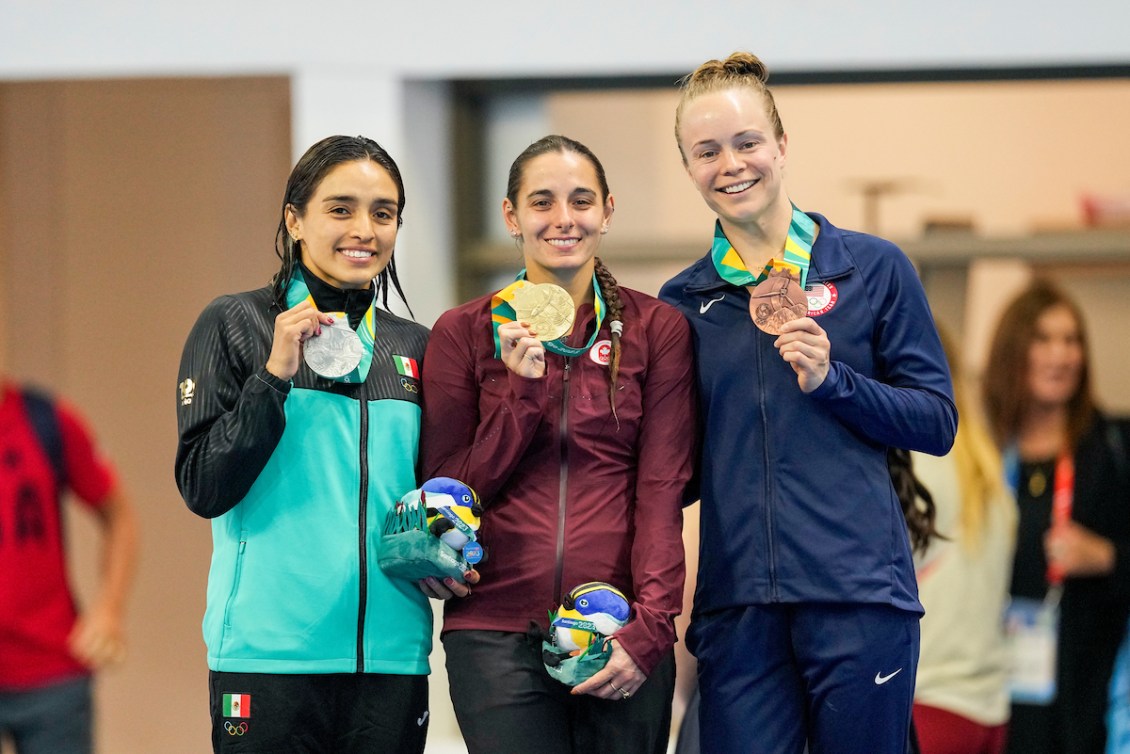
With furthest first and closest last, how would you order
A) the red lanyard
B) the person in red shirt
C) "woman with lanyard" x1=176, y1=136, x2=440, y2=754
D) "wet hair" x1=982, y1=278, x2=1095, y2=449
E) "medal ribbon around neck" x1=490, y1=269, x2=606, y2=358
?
"wet hair" x1=982, y1=278, x2=1095, y2=449 → the red lanyard → the person in red shirt → "medal ribbon around neck" x1=490, y1=269, x2=606, y2=358 → "woman with lanyard" x1=176, y1=136, x2=440, y2=754

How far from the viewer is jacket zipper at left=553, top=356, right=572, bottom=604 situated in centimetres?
266

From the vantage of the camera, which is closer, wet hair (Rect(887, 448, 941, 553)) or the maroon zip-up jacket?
the maroon zip-up jacket

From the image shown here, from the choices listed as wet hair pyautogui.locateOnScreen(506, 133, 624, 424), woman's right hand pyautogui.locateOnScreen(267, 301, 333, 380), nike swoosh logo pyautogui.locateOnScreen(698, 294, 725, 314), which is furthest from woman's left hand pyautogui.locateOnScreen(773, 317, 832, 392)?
woman's right hand pyautogui.locateOnScreen(267, 301, 333, 380)

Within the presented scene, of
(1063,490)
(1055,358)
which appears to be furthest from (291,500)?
(1055,358)

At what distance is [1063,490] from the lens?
4586 millimetres

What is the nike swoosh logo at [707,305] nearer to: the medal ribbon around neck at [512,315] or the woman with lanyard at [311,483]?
the medal ribbon around neck at [512,315]

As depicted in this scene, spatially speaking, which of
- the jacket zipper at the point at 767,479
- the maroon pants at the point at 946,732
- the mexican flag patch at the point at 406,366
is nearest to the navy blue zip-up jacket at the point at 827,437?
the jacket zipper at the point at 767,479

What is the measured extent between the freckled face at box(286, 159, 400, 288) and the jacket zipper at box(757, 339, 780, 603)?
846 millimetres

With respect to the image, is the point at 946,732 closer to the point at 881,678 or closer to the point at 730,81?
the point at 881,678

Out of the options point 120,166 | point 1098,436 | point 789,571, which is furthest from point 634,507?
point 120,166

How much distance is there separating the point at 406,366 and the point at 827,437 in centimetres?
91

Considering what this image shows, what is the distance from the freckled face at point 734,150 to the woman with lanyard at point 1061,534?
231 cm

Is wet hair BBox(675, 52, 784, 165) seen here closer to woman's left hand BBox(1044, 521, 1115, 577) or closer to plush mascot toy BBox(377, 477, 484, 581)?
plush mascot toy BBox(377, 477, 484, 581)

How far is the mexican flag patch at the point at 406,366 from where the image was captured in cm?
286
